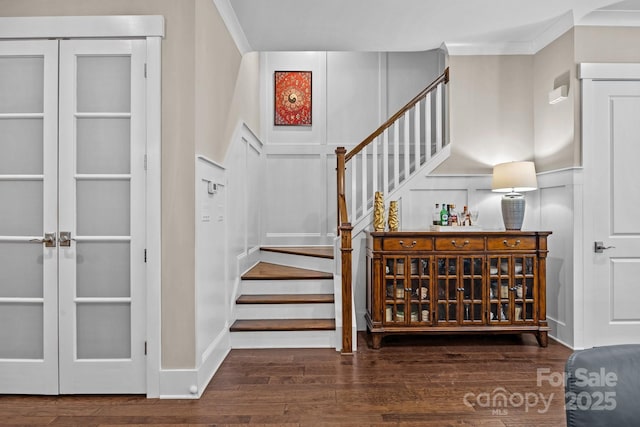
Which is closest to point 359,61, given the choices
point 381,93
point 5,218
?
point 381,93

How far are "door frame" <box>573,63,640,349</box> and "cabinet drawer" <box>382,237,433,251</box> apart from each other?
49.8 inches

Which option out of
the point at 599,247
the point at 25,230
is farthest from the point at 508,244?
the point at 25,230

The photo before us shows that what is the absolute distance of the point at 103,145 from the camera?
2.79 meters

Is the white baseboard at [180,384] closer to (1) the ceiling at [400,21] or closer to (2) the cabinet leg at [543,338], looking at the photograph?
(1) the ceiling at [400,21]

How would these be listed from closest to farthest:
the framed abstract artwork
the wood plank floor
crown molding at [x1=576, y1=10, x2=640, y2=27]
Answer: the wood plank floor → crown molding at [x1=576, y1=10, x2=640, y2=27] → the framed abstract artwork

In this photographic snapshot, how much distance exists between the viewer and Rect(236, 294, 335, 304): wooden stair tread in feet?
13.1

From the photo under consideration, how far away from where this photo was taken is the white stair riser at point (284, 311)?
400cm

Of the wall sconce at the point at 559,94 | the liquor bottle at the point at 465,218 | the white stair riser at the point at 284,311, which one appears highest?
the wall sconce at the point at 559,94

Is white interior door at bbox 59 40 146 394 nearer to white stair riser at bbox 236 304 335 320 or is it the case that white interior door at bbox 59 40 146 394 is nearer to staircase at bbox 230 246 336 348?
staircase at bbox 230 246 336 348

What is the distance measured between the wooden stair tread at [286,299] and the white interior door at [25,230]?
1587 millimetres

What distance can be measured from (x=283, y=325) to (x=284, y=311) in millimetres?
204

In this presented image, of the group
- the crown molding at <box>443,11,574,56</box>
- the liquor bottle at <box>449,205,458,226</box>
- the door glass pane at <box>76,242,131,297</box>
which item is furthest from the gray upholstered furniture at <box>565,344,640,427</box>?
the crown molding at <box>443,11,574,56</box>

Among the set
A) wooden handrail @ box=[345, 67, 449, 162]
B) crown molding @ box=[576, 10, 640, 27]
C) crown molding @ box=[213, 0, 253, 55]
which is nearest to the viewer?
crown molding @ box=[213, 0, 253, 55]

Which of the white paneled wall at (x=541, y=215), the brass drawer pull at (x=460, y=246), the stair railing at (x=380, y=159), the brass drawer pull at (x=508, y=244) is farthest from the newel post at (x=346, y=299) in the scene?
the brass drawer pull at (x=508, y=244)
